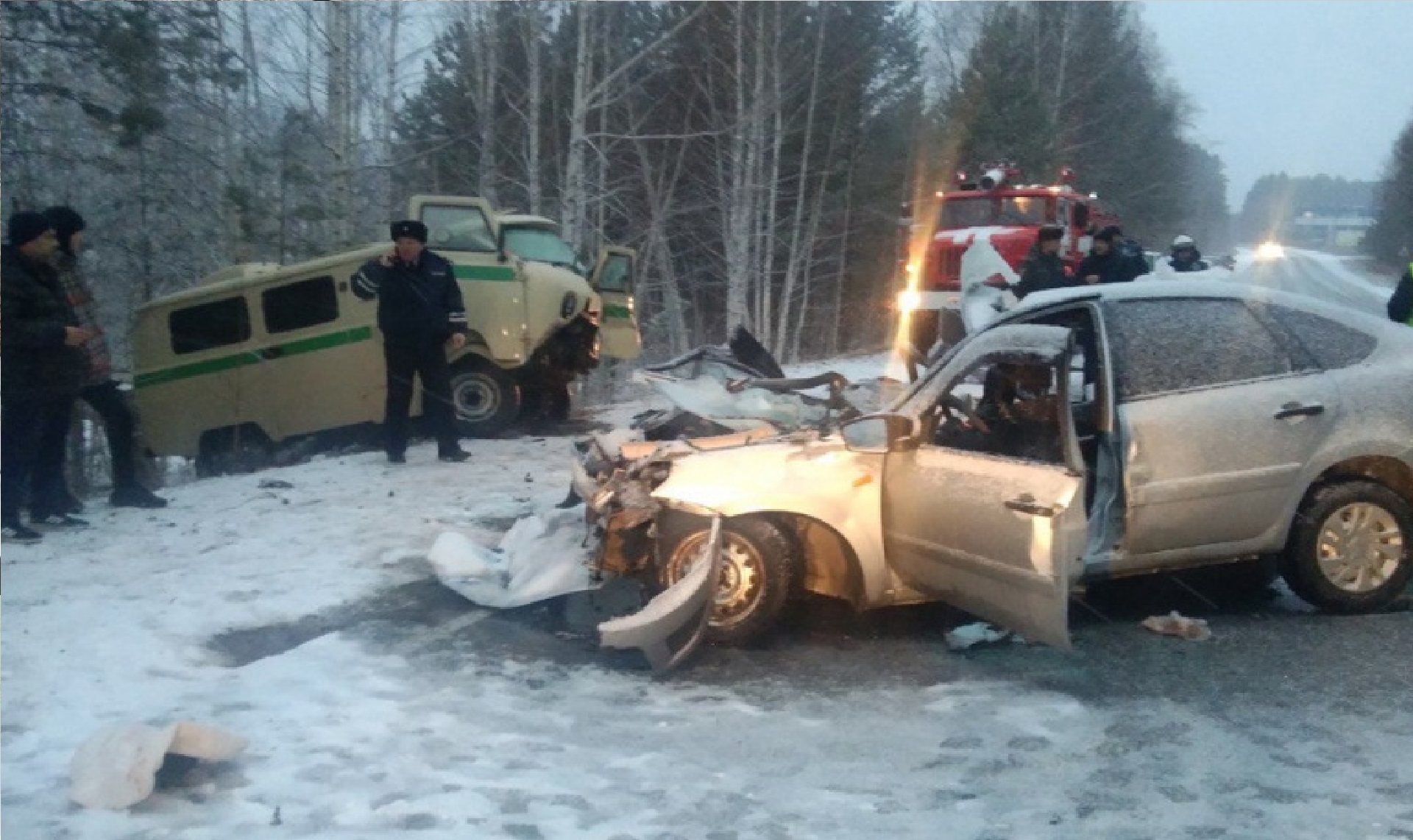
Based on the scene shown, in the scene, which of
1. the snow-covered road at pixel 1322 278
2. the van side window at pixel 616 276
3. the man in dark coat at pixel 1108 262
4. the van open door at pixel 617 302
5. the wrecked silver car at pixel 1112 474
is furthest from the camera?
the snow-covered road at pixel 1322 278

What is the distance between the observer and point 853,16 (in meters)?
32.0

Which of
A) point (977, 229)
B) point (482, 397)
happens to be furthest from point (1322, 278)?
point (482, 397)

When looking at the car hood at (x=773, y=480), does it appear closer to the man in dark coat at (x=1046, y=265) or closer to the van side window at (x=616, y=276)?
the man in dark coat at (x=1046, y=265)

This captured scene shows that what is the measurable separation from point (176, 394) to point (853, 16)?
78.7 feet

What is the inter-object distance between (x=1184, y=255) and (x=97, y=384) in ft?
34.1

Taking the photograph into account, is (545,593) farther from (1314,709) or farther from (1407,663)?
(1407,663)

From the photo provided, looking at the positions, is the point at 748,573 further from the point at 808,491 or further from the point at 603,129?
the point at 603,129

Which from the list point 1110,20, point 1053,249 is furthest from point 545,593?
point 1110,20

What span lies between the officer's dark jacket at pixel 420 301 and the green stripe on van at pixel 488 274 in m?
2.06

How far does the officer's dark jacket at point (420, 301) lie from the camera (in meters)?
9.52

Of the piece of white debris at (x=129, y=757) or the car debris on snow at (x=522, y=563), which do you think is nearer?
the piece of white debris at (x=129, y=757)

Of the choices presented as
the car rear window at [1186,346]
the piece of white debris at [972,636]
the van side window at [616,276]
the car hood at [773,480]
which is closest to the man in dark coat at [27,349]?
the car hood at [773,480]

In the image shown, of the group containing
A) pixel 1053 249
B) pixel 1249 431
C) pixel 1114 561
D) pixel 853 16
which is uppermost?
pixel 853 16

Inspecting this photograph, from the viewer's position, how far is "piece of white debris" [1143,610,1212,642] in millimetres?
5586
